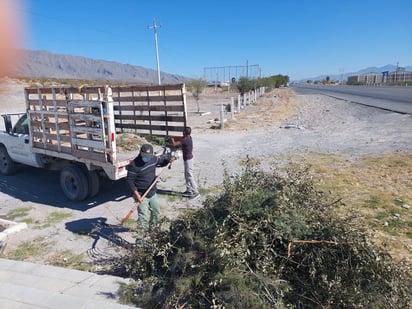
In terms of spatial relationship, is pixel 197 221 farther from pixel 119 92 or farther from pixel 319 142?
pixel 319 142

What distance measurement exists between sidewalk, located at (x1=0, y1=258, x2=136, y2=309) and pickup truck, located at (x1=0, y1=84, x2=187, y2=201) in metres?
2.07

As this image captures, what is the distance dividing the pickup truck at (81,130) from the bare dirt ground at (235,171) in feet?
1.67

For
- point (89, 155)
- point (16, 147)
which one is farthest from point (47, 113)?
point (16, 147)

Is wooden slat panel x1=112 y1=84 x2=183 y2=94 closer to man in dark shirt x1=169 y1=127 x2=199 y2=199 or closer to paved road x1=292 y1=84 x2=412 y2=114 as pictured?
man in dark shirt x1=169 y1=127 x2=199 y2=199

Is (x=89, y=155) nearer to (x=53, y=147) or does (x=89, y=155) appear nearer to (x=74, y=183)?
(x=74, y=183)

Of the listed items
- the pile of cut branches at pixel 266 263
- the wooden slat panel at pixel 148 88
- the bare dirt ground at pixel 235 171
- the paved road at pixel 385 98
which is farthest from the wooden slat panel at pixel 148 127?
the paved road at pixel 385 98

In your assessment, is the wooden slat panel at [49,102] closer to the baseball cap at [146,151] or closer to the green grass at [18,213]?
the green grass at [18,213]

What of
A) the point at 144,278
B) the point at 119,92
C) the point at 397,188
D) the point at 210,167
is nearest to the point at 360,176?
the point at 397,188

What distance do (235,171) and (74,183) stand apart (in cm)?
394

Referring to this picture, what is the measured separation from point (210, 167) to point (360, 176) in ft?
12.4

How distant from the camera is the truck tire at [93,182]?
20.6 ft

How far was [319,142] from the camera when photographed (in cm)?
1140

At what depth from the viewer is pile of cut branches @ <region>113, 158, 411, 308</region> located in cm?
281

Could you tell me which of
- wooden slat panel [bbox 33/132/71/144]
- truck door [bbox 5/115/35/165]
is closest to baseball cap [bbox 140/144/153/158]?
wooden slat panel [bbox 33/132/71/144]
